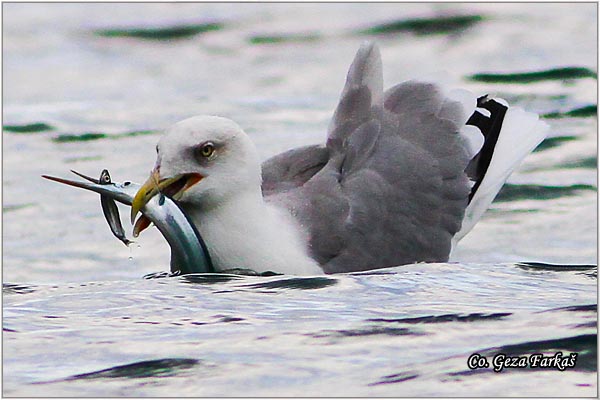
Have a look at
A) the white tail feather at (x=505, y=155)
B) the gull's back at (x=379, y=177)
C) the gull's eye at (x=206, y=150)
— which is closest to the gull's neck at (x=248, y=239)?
the gull's back at (x=379, y=177)

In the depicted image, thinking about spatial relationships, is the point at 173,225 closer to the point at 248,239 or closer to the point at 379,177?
the point at 248,239

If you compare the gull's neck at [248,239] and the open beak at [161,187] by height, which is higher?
the open beak at [161,187]

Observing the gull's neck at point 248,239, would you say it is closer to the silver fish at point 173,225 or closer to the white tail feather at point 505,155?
the silver fish at point 173,225

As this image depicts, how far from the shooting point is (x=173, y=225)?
7891 millimetres

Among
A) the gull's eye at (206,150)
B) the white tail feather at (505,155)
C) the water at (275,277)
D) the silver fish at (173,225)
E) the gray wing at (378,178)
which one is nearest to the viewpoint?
the water at (275,277)

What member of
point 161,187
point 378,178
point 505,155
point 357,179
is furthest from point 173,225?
point 505,155

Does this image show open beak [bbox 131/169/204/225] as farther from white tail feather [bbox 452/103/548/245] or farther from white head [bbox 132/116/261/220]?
white tail feather [bbox 452/103/548/245]

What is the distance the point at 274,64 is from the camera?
16.9 m

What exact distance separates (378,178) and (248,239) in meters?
0.98

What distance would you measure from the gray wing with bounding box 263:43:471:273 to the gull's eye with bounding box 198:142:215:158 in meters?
0.63

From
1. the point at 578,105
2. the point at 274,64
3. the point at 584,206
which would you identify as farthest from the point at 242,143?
the point at 274,64

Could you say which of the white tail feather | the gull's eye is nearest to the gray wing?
the white tail feather

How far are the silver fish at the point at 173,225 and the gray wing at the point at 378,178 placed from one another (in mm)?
652

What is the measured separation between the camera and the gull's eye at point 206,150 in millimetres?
8016
